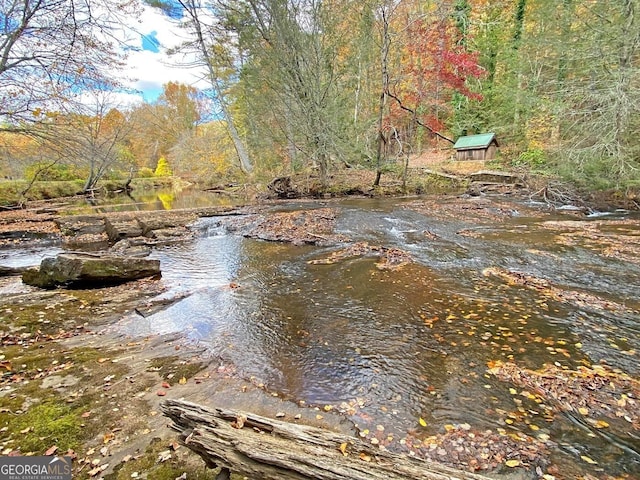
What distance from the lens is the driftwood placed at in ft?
6.38

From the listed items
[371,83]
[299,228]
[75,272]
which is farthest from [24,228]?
[371,83]

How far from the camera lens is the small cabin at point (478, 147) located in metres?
26.2

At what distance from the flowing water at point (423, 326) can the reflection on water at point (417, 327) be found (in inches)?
0.9

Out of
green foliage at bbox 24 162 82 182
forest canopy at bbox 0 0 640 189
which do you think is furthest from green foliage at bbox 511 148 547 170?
green foliage at bbox 24 162 82 182

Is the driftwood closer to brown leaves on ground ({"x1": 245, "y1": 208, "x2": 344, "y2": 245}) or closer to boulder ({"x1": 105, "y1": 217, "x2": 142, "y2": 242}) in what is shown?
brown leaves on ground ({"x1": 245, "y1": 208, "x2": 344, "y2": 245})

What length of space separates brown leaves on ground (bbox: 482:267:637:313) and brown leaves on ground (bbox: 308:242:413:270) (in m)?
2.12

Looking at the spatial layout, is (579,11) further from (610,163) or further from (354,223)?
(354,223)

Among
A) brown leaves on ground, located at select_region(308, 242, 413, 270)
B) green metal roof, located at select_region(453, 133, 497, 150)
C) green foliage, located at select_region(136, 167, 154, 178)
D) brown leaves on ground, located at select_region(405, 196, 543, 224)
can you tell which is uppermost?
green foliage, located at select_region(136, 167, 154, 178)

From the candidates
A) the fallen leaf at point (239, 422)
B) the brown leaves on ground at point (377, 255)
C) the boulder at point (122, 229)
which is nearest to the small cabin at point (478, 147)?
the brown leaves on ground at point (377, 255)

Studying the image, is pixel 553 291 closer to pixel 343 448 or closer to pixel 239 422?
pixel 343 448

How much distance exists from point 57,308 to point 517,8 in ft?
115

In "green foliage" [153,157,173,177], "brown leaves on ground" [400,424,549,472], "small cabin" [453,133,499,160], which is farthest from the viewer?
"green foliage" [153,157,173,177]

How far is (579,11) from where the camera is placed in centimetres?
1758

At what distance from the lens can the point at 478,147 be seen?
26406 millimetres
